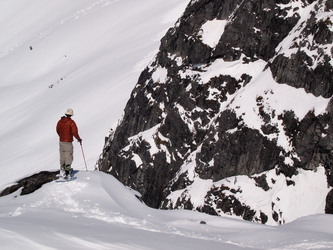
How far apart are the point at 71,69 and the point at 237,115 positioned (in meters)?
32.9

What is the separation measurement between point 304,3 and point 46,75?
3674 cm

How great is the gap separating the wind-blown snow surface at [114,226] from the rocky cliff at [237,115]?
7.57m

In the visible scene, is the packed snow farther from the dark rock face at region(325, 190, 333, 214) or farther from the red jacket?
the dark rock face at region(325, 190, 333, 214)

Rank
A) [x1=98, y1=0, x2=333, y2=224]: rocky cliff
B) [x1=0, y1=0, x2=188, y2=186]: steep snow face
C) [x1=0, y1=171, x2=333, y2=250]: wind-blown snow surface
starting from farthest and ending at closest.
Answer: [x1=0, y1=0, x2=188, y2=186]: steep snow face → [x1=98, y1=0, x2=333, y2=224]: rocky cliff → [x1=0, y1=171, x2=333, y2=250]: wind-blown snow surface

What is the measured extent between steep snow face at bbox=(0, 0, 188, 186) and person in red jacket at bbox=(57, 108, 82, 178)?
16.9 meters

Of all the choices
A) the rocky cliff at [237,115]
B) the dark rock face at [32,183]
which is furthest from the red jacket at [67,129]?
the rocky cliff at [237,115]

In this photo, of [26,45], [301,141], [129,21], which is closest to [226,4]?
[301,141]

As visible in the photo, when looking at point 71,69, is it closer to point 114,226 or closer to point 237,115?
point 237,115

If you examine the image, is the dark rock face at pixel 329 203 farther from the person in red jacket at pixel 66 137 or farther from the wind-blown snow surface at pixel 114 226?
the person in red jacket at pixel 66 137

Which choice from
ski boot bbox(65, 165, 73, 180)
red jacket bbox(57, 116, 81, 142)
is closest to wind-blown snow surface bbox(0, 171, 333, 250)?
ski boot bbox(65, 165, 73, 180)

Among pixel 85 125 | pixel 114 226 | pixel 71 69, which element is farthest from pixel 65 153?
pixel 71 69

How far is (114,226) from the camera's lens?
9.30 m

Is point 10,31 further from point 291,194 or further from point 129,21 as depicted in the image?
point 291,194

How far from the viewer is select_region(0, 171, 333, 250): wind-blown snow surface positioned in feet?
23.0
